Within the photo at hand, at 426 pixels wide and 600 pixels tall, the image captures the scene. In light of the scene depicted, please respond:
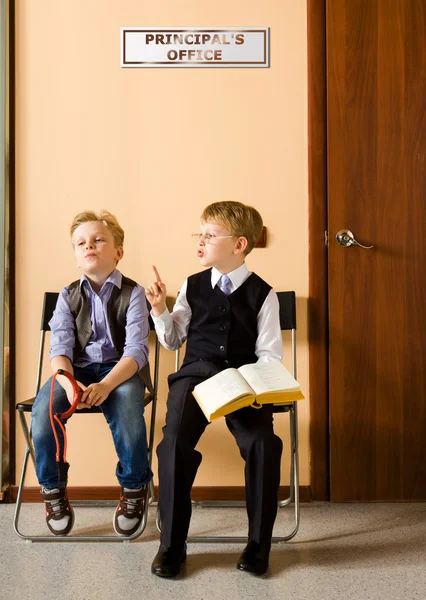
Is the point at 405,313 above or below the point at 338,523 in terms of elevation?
above

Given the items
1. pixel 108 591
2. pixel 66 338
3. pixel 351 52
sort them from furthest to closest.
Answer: pixel 351 52 < pixel 66 338 < pixel 108 591

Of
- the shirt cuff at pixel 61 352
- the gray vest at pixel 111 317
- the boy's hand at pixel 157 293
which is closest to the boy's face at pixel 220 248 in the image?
the boy's hand at pixel 157 293

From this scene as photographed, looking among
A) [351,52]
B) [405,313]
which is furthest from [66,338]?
[351,52]

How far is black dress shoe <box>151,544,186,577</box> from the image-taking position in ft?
6.19

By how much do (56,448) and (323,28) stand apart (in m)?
1.97

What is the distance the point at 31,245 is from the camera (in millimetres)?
2668

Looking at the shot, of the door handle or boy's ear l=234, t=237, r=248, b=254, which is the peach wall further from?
boy's ear l=234, t=237, r=248, b=254

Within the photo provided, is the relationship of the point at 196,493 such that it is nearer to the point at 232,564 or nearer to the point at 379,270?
the point at 232,564

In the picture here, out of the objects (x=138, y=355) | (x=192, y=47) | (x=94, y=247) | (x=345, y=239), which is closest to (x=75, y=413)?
(x=138, y=355)

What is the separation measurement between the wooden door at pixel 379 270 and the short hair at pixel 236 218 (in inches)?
18.7

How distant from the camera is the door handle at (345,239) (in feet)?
8.54

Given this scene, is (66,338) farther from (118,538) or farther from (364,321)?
(364,321)

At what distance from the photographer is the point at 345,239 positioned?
261 cm

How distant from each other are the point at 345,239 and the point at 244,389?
39.4 inches
